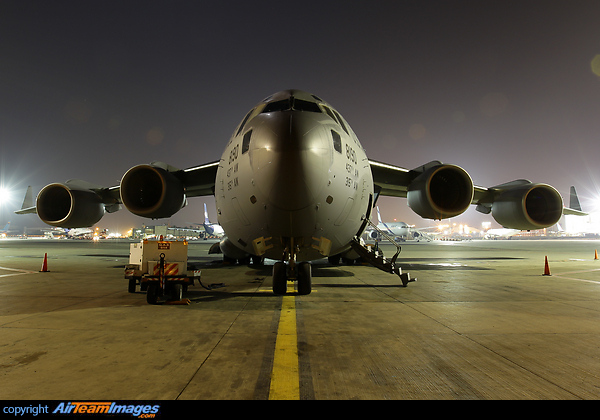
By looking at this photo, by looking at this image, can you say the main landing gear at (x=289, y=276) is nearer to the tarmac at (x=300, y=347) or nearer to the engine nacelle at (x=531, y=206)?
the tarmac at (x=300, y=347)

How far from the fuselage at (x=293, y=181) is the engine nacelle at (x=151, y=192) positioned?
3.58 meters

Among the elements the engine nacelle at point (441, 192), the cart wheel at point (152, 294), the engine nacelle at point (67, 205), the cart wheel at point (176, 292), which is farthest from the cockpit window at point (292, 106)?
the engine nacelle at point (67, 205)

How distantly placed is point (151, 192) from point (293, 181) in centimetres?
679

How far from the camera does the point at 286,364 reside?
9.59 ft

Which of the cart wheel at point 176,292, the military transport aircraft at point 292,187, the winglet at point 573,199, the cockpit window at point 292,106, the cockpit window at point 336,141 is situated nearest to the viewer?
the military transport aircraft at point 292,187

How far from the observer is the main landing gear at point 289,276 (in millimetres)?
6348

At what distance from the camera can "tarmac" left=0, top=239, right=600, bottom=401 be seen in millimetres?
2418

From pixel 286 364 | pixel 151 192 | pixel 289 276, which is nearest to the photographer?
pixel 286 364

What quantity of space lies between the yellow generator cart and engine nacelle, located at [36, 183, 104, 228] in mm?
5925

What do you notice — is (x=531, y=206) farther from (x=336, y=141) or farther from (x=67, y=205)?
(x=67, y=205)

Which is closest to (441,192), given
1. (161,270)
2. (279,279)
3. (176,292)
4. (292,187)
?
(279,279)

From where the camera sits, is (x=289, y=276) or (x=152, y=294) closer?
(x=152, y=294)
